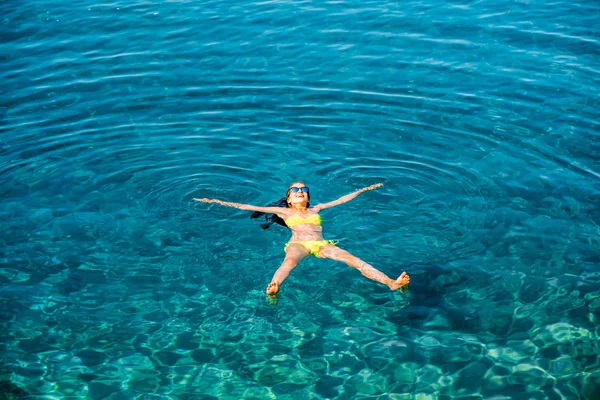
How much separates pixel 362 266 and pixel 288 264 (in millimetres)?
1281

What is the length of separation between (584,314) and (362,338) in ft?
12.1

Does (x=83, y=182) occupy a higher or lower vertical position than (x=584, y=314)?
higher

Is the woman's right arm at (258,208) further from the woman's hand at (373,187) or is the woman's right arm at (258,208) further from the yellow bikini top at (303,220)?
the woman's hand at (373,187)

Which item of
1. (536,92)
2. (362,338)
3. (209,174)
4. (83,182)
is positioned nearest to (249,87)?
(209,174)

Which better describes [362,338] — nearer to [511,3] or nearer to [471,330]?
[471,330]

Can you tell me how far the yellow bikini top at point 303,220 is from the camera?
43.2ft

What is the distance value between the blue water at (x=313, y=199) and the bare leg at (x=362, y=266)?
28 centimetres

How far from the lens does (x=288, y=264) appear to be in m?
12.0

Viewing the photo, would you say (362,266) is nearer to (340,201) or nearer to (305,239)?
(305,239)

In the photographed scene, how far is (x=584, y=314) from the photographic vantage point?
1123cm

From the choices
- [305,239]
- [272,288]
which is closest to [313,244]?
[305,239]

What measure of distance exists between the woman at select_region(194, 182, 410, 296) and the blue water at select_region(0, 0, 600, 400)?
0.31 meters

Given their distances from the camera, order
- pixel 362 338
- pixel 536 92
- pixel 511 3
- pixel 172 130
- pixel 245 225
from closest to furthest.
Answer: pixel 362 338 < pixel 245 225 < pixel 172 130 < pixel 536 92 < pixel 511 3

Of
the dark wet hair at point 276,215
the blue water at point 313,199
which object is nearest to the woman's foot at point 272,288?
the blue water at point 313,199
